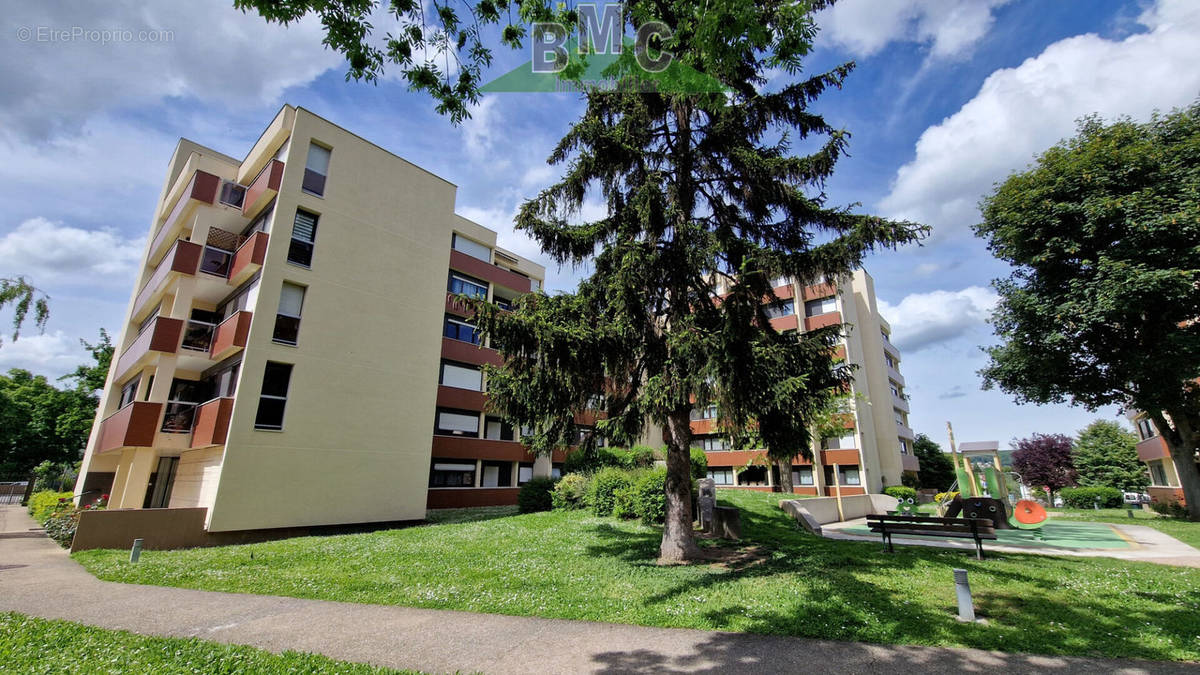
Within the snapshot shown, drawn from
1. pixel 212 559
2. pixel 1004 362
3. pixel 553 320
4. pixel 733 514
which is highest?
pixel 1004 362

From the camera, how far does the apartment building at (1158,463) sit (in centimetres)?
2793

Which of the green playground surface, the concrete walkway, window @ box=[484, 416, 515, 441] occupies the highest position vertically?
window @ box=[484, 416, 515, 441]

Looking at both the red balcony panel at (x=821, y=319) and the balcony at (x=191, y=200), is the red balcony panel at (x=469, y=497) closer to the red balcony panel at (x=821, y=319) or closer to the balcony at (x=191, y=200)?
the balcony at (x=191, y=200)

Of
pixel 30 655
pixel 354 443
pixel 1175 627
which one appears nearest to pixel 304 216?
pixel 354 443

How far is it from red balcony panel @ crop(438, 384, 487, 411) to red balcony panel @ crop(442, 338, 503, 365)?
5.28 feet

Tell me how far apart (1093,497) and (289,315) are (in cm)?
4889

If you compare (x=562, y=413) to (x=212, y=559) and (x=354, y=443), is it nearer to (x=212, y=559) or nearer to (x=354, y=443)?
(x=212, y=559)

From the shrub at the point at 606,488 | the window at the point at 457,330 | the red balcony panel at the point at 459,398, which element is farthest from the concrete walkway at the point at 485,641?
the window at the point at 457,330

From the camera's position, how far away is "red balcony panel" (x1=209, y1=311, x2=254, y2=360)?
15984mm

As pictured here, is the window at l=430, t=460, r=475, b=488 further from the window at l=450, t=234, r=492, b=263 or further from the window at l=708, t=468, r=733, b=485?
the window at l=708, t=468, r=733, b=485

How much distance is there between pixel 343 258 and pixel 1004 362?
3035 centimetres

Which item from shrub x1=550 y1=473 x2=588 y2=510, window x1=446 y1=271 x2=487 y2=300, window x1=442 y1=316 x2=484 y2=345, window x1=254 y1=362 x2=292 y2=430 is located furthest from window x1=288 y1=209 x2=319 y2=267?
shrub x1=550 y1=473 x2=588 y2=510

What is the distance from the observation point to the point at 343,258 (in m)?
18.6

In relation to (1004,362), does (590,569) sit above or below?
below
